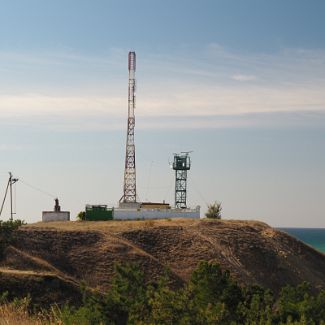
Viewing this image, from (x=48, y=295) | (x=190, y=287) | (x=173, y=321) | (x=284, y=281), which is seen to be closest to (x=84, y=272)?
(x=48, y=295)

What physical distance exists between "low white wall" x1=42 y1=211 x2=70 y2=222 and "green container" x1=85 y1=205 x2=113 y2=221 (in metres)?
1.93

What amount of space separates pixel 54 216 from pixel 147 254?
16872 millimetres

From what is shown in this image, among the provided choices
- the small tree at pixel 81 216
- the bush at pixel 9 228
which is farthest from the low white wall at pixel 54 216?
the bush at pixel 9 228

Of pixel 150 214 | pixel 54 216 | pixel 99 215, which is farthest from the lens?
pixel 150 214

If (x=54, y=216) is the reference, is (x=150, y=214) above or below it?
above

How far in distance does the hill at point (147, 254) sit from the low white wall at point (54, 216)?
4501 millimetres

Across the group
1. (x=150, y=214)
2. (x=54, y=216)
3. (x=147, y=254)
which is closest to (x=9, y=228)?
(x=147, y=254)

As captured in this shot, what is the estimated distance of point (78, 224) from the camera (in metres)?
53.6

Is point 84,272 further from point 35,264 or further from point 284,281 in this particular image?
point 284,281

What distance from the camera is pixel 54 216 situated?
59.2 m

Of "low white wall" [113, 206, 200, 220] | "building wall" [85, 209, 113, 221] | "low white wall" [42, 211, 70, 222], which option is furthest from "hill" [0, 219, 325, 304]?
"low white wall" [113, 206, 200, 220]

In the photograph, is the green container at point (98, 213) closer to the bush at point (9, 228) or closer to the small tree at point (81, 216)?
the small tree at point (81, 216)

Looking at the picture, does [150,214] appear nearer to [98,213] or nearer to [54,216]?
[98,213]

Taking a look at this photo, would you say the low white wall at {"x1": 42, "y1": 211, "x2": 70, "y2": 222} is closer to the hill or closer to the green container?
the green container
